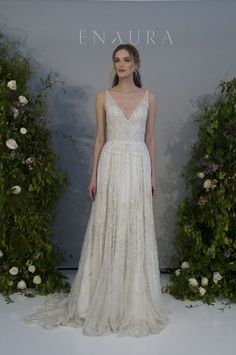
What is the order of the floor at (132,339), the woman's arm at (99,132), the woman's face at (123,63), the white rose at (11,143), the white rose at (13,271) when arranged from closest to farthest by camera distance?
the floor at (132,339)
the woman's face at (123,63)
the woman's arm at (99,132)
the white rose at (11,143)
the white rose at (13,271)

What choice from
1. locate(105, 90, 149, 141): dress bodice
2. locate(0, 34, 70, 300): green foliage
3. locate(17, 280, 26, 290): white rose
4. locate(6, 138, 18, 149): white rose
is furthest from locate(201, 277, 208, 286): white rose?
locate(6, 138, 18, 149): white rose

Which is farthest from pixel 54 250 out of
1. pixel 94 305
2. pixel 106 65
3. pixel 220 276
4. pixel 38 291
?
pixel 106 65

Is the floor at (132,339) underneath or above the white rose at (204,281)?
underneath

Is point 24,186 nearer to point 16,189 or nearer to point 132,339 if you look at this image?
point 16,189

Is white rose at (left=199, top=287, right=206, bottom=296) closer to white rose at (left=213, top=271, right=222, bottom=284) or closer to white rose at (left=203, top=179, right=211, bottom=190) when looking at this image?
white rose at (left=213, top=271, right=222, bottom=284)

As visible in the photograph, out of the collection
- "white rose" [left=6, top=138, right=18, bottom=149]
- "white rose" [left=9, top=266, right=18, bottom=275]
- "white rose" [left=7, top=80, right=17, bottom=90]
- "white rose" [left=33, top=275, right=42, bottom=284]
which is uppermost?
"white rose" [left=7, top=80, right=17, bottom=90]

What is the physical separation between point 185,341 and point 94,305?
57cm

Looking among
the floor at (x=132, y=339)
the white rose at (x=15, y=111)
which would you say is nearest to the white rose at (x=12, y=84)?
the white rose at (x=15, y=111)

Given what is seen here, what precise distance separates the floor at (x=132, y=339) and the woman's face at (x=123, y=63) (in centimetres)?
155

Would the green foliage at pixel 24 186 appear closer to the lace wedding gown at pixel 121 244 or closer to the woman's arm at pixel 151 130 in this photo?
the lace wedding gown at pixel 121 244

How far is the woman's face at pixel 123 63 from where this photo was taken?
2664mm

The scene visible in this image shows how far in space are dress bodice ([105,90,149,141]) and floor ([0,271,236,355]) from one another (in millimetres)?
1178

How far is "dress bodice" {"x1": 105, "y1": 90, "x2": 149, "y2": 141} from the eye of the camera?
2709 mm

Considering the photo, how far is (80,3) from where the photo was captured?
380 cm
